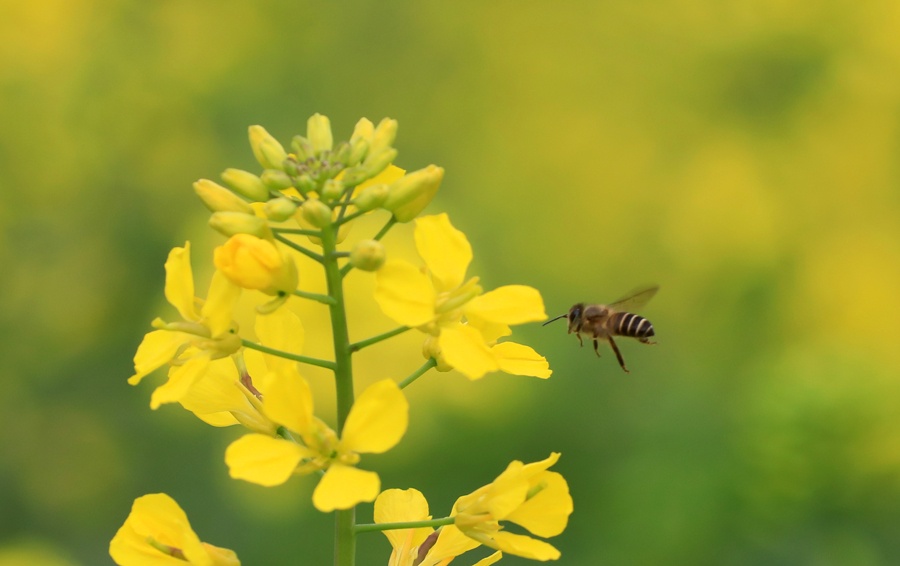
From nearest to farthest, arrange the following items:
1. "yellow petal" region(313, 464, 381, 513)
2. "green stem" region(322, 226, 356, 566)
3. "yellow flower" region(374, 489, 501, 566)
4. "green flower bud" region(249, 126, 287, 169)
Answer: "yellow petal" region(313, 464, 381, 513), "green stem" region(322, 226, 356, 566), "green flower bud" region(249, 126, 287, 169), "yellow flower" region(374, 489, 501, 566)

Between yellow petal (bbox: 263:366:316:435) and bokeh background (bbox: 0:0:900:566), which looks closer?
yellow petal (bbox: 263:366:316:435)

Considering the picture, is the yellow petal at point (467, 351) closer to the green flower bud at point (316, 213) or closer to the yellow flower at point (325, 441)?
the yellow flower at point (325, 441)

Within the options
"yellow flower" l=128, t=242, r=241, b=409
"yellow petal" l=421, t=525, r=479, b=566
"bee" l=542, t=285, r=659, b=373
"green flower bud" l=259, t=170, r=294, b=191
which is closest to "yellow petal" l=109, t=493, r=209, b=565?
"yellow flower" l=128, t=242, r=241, b=409

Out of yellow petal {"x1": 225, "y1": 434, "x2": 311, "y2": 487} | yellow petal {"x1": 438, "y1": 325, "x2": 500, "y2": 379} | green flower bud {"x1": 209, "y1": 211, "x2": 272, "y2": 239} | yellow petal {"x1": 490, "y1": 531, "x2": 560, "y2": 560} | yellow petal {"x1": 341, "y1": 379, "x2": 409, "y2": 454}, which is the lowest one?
yellow petal {"x1": 490, "y1": 531, "x2": 560, "y2": 560}

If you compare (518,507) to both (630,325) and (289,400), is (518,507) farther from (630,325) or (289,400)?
(630,325)

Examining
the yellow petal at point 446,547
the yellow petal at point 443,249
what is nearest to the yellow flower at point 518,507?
the yellow petal at point 446,547

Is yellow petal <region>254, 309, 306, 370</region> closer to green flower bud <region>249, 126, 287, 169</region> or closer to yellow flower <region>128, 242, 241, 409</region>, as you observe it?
yellow flower <region>128, 242, 241, 409</region>
